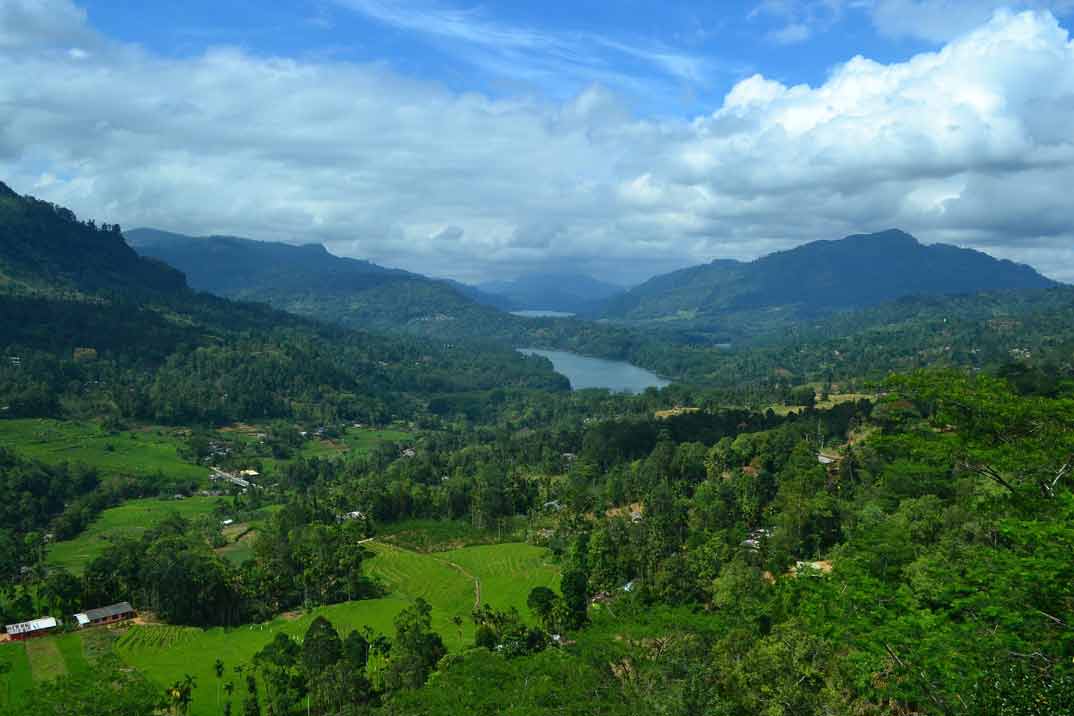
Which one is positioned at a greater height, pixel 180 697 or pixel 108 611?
pixel 180 697

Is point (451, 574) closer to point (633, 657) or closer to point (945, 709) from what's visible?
point (633, 657)

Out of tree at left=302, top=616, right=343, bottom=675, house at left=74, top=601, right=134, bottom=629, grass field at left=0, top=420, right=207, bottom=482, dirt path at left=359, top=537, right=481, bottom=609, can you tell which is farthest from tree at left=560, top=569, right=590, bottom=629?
grass field at left=0, top=420, right=207, bottom=482

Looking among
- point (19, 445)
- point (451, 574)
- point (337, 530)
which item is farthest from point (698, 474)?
point (19, 445)

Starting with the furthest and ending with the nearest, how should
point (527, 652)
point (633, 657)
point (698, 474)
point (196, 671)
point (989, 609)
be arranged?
point (698, 474) < point (196, 671) < point (527, 652) < point (633, 657) < point (989, 609)

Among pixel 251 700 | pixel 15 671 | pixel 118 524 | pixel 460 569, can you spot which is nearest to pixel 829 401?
pixel 460 569

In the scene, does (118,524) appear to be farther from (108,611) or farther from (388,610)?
(388,610)

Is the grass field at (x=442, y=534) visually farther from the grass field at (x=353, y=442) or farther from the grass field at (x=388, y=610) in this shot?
the grass field at (x=353, y=442)

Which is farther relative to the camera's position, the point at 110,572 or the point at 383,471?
the point at 383,471
